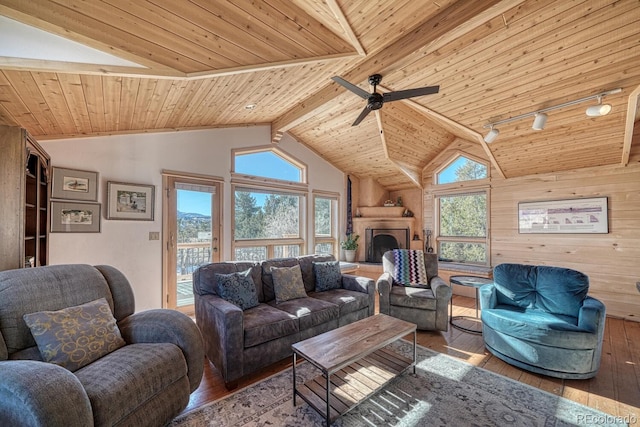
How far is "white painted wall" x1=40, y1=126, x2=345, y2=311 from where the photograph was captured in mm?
3148

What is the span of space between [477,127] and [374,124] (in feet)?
5.25

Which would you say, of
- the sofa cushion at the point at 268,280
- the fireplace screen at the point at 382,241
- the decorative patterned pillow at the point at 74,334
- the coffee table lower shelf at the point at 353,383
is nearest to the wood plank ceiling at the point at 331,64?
the decorative patterned pillow at the point at 74,334

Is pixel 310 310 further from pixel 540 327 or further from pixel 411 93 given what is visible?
pixel 411 93

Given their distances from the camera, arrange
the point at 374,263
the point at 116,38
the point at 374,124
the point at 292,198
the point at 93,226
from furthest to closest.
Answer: the point at 374,263
the point at 292,198
the point at 374,124
the point at 93,226
the point at 116,38

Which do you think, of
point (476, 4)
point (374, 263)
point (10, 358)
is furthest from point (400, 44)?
point (374, 263)

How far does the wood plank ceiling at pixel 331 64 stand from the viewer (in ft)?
6.39

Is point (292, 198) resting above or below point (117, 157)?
below

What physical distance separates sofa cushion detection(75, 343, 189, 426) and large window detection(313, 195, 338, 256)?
4344 mm

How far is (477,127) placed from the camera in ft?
13.3

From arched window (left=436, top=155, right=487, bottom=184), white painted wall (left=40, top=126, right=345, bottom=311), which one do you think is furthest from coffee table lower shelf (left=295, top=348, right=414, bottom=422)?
arched window (left=436, top=155, right=487, bottom=184)

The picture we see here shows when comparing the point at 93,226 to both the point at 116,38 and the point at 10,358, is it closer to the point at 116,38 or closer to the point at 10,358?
the point at 10,358

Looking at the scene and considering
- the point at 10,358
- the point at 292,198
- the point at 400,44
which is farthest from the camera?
the point at 292,198

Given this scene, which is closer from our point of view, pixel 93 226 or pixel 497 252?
pixel 93 226

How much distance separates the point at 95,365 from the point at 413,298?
298 centimetres
